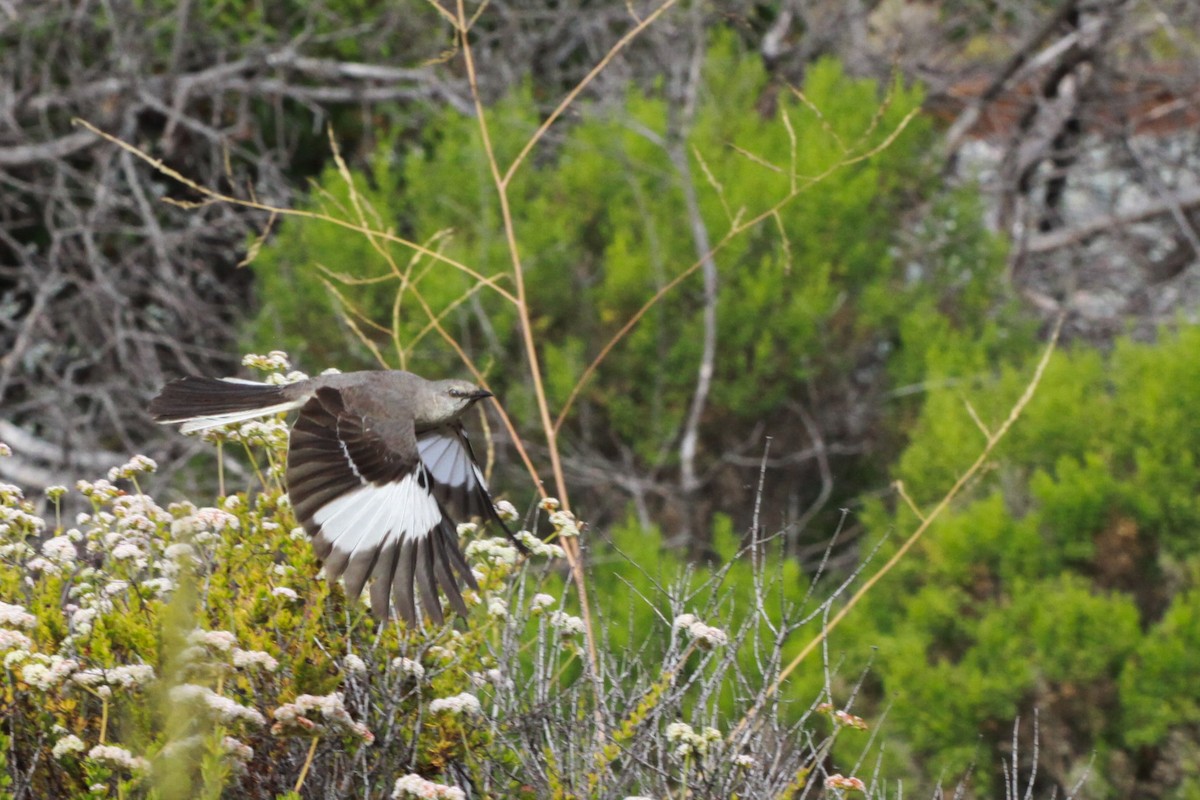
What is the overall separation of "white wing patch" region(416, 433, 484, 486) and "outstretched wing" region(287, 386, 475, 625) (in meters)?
0.22

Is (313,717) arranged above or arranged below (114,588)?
below

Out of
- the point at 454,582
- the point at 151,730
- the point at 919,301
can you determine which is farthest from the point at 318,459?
the point at 919,301

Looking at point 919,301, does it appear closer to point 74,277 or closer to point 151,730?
point 74,277

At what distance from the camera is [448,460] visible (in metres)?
3.45

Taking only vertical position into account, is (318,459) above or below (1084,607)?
above

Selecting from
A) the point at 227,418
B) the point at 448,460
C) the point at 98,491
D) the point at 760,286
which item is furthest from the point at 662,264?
the point at 98,491

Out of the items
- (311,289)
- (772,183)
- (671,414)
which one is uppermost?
(772,183)

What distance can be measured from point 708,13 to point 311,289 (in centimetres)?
273

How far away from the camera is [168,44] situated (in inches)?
334

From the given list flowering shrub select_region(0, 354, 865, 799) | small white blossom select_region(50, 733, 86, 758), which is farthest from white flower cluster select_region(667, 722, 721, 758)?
small white blossom select_region(50, 733, 86, 758)

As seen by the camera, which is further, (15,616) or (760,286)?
(760,286)

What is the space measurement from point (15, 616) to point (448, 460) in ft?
4.28

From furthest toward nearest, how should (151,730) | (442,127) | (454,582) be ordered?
(442,127), (454,582), (151,730)

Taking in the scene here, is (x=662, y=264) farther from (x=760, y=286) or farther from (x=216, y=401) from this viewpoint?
(x=216, y=401)
